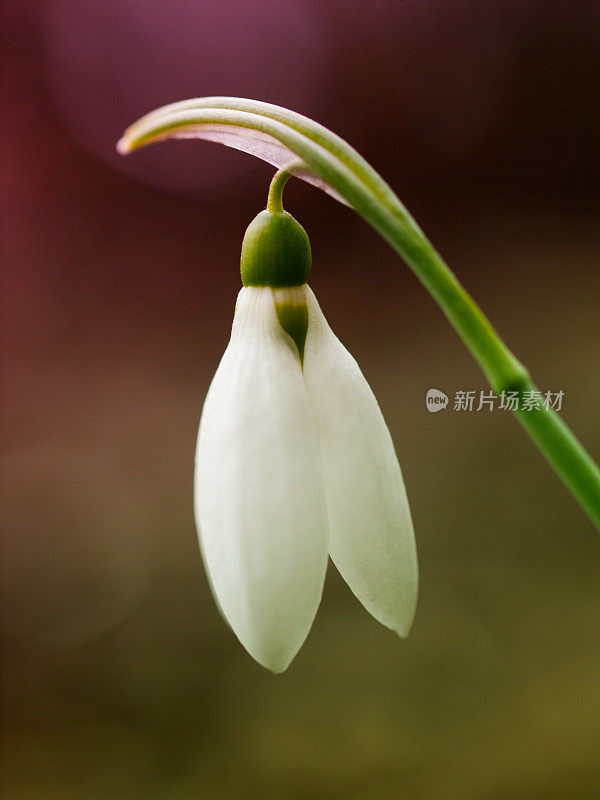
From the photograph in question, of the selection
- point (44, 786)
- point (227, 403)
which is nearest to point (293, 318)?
point (227, 403)

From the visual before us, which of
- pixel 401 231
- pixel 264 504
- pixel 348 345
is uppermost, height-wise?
pixel 348 345

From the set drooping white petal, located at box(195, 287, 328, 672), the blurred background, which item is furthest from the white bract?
the blurred background

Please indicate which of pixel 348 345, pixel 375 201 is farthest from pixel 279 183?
pixel 348 345

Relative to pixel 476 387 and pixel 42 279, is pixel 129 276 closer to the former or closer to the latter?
pixel 42 279

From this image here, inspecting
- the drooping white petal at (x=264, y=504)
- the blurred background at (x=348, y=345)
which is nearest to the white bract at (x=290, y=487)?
the drooping white petal at (x=264, y=504)

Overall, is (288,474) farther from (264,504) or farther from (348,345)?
(348,345)
